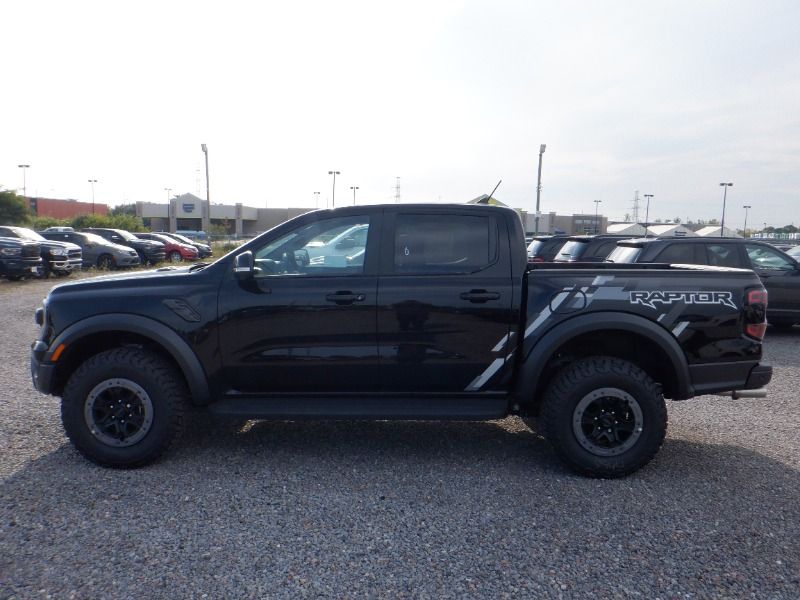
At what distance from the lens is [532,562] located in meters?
3.23

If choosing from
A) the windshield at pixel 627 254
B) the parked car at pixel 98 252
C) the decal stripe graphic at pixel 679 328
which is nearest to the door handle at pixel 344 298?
the decal stripe graphic at pixel 679 328

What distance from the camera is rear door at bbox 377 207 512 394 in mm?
4359

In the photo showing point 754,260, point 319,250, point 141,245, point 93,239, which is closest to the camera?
point 319,250

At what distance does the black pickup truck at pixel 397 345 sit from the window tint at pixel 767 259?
6.66m

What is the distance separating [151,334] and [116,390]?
49 centimetres

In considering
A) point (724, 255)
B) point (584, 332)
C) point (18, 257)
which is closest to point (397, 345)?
point (584, 332)

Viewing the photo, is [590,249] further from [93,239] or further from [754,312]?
[93,239]

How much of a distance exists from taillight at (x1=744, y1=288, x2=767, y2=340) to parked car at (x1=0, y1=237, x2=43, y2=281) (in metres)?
19.1

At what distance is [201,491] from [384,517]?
126 centimetres

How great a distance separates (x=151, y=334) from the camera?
14.2ft

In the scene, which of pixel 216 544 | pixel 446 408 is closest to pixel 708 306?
pixel 446 408

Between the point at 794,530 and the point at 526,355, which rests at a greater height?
the point at 526,355

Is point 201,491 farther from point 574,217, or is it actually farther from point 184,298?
point 574,217

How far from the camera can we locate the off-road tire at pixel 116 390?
4.35 metres
